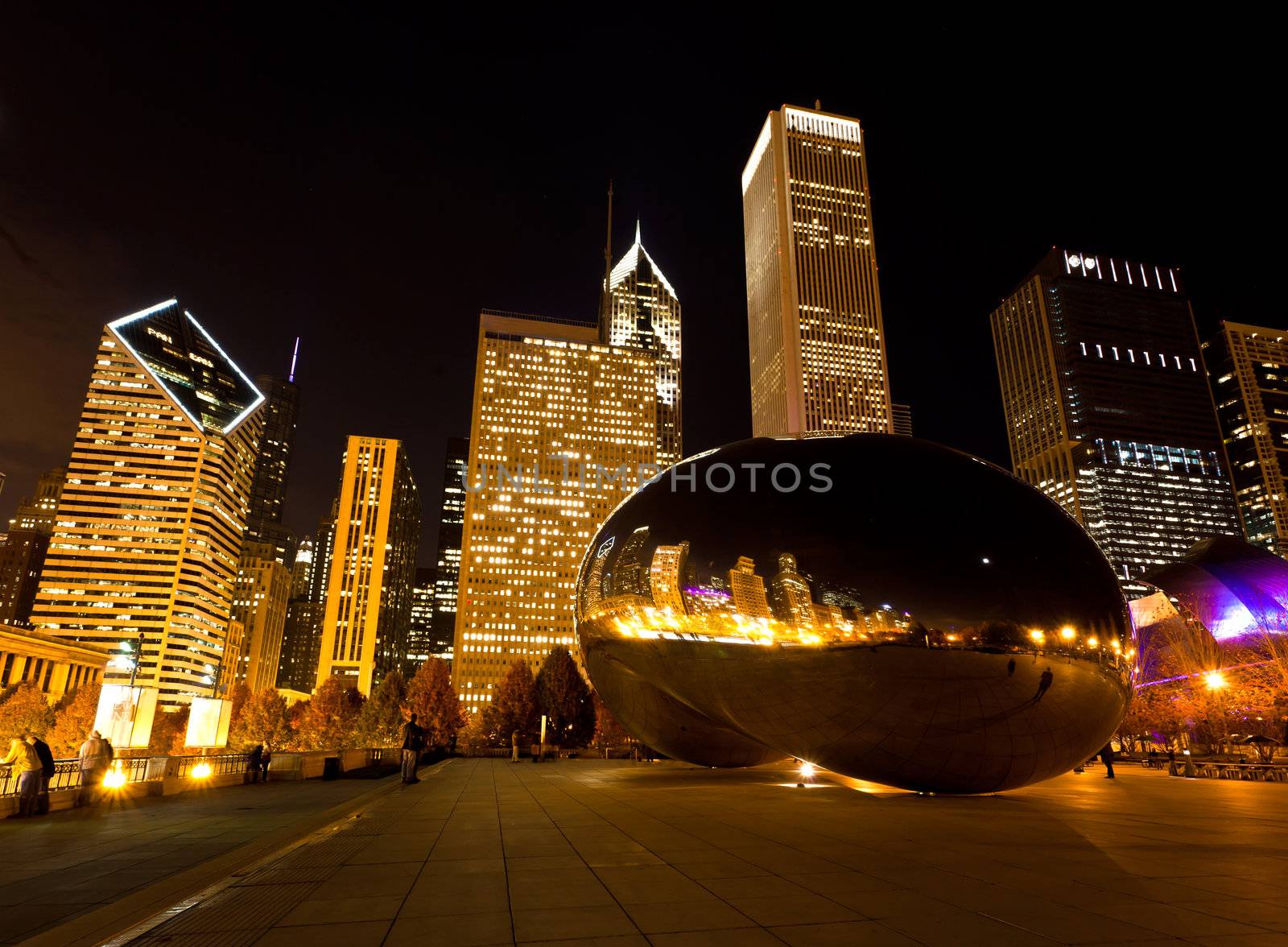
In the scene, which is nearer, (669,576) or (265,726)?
(669,576)

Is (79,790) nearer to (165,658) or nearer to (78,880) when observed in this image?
(78,880)

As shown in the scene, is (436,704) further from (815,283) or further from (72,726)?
(815,283)

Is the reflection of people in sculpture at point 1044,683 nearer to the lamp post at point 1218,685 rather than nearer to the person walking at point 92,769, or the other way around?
the person walking at point 92,769

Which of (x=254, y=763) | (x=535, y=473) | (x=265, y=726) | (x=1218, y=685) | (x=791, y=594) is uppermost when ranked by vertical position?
(x=535, y=473)

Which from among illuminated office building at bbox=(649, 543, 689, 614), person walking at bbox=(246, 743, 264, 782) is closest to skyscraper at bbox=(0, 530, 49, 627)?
person walking at bbox=(246, 743, 264, 782)

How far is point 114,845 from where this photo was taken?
8781 mm

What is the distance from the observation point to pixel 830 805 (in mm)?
10711

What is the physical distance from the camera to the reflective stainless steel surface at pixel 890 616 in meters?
9.27

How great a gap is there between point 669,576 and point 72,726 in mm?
83966

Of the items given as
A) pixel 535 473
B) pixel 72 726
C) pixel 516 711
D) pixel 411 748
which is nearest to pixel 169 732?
pixel 72 726

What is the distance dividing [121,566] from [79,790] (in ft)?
614

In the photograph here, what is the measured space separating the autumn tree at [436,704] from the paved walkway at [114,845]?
62.6 m

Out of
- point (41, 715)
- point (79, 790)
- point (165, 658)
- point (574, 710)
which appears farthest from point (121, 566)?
point (79, 790)

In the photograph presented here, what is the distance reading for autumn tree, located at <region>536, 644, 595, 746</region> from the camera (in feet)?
228
